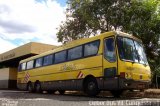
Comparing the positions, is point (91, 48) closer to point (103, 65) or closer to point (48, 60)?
point (103, 65)

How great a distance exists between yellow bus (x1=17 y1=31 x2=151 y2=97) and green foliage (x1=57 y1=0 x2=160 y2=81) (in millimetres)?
5263

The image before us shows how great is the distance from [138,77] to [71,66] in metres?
4.93

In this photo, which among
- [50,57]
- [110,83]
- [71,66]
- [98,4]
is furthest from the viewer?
[98,4]

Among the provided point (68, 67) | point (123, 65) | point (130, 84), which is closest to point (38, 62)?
→ point (68, 67)

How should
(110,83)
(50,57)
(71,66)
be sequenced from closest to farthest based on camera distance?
(110,83), (71,66), (50,57)

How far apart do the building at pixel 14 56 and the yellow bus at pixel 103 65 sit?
732 inches

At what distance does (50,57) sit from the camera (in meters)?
21.7

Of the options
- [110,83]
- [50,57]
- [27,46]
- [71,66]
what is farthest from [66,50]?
[27,46]

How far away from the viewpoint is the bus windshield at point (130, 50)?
14.3 meters

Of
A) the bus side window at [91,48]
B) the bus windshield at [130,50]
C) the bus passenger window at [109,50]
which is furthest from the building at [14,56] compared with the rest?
the bus windshield at [130,50]

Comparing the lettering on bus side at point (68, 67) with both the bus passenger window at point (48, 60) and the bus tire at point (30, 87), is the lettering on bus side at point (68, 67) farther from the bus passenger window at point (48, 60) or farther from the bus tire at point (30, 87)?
the bus tire at point (30, 87)

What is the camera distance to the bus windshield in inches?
563

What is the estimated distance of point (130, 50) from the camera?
1470 centimetres

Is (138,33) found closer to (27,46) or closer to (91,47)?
(91,47)
